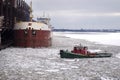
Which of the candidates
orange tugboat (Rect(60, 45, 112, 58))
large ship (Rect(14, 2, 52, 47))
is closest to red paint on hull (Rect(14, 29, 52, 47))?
large ship (Rect(14, 2, 52, 47))

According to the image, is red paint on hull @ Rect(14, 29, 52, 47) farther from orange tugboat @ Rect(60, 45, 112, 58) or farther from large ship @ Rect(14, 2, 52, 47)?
orange tugboat @ Rect(60, 45, 112, 58)

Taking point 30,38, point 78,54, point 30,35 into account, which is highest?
point 30,35

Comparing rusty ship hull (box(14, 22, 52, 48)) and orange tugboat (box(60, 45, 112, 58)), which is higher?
rusty ship hull (box(14, 22, 52, 48))

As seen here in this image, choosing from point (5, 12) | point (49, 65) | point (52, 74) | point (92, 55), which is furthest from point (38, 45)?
point (52, 74)

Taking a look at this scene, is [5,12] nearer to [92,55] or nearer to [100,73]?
[92,55]

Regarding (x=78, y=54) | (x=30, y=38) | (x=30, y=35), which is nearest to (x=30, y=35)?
(x=30, y=35)

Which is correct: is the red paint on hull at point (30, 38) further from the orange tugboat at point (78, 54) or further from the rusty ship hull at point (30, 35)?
the orange tugboat at point (78, 54)

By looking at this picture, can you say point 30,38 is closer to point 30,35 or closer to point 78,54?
point 30,35

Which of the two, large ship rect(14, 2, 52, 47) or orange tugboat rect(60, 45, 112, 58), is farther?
large ship rect(14, 2, 52, 47)

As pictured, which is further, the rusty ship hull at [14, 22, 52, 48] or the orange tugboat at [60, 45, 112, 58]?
the rusty ship hull at [14, 22, 52, 48]

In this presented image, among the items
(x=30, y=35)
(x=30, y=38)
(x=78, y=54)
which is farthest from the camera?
(x=30, y=35)

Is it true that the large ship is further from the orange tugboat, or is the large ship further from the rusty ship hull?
the orange tugboat

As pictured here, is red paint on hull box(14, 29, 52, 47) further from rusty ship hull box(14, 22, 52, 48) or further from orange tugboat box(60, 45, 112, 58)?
orange tugboat box(60, 45, 112, 58)

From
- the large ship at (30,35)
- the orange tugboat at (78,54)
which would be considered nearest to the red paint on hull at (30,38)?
the large ship at (30,35)
